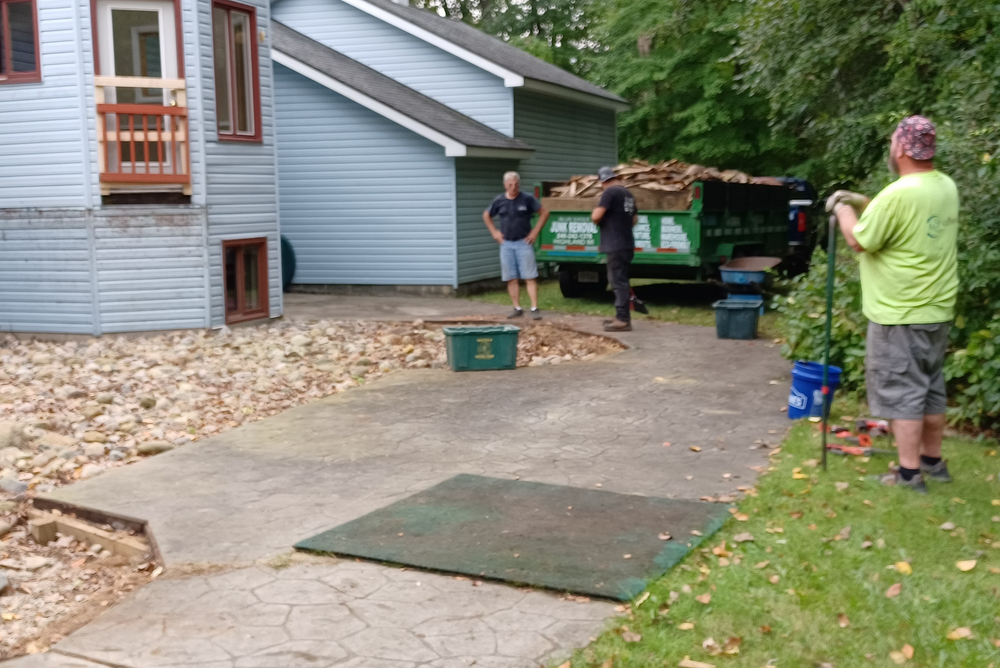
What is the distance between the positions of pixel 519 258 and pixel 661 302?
3.64m

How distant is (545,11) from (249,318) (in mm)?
31998

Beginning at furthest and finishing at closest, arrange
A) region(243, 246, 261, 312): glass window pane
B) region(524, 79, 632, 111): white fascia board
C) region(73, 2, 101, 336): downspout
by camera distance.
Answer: region(524, 79, 632, 111): white fascia board, region(243, 246, 261, 312): glass window pane, region(73, 2, 101, 336): downspout

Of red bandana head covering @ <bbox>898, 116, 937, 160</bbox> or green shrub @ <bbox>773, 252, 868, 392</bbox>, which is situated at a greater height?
red bandana head covering @ <bbox>898, 116, 937, 160</bbox>

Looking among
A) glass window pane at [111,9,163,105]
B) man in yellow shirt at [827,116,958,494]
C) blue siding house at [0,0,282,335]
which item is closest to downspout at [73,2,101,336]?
blue siding house at [0,0,282,335]

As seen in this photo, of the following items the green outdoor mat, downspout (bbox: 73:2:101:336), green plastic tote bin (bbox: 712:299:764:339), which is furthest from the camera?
downspout (bbox: 73:2:101:336)

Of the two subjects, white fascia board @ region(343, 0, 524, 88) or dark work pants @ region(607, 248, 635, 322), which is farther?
white fascia board @ region(343, 0, 524, 88)

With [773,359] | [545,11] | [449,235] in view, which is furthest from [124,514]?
[545,11]

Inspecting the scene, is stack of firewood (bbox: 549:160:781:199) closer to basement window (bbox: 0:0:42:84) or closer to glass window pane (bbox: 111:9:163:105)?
glass window pane (bbox: 111:9:163:105)

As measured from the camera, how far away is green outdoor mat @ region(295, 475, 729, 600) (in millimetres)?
5000

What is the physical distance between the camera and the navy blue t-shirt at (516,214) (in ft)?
46.1

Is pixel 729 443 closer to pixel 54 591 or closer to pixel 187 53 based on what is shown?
pixel 54 591

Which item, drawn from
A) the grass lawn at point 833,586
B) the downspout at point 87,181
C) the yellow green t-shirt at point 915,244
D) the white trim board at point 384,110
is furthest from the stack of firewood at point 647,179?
the grass lawn at point 833,586

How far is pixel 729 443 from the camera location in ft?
24.9

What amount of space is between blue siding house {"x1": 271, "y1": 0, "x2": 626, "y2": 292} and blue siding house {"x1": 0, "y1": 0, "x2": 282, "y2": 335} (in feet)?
16.6
